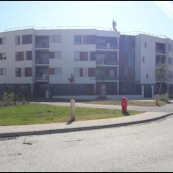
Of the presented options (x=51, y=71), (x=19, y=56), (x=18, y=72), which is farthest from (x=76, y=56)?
(x=18, y=72)

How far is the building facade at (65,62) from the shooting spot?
70500mm

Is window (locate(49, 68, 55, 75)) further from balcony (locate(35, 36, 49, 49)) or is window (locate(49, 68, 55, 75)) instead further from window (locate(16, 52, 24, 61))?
window (locate(16, 52, 24, 61))

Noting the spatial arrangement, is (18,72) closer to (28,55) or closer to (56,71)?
(28,55)

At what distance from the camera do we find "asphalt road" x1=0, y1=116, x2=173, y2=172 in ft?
29.1

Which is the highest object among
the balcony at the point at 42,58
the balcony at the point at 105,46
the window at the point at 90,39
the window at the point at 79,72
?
the window at the point at 90,39

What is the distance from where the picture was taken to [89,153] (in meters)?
10.8

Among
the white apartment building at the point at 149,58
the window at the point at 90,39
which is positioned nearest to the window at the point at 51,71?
the window at the point at 90,39

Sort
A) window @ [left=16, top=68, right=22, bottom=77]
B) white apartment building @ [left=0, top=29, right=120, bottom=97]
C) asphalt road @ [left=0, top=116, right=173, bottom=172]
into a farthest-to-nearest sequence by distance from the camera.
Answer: window @ [left=16, top=68, right=22, bottom=77] → white apartment building @ [left=0, top=29, right=120, bottom=97] → asphalt road @ [left=0, top=116, right=173, bottom=172]

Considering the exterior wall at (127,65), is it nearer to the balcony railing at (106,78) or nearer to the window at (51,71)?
the balcony railing at (106,78)

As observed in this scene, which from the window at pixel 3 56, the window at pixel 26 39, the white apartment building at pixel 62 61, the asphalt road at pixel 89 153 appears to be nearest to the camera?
the asphalt road at pixel 89 153

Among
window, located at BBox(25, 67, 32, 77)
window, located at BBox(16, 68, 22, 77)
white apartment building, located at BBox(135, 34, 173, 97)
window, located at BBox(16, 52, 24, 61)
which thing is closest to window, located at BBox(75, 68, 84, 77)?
window, located at BBox(25, 67, 32, 77)

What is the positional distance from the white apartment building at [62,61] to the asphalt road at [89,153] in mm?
55255

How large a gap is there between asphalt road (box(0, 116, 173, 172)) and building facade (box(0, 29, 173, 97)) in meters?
53.8

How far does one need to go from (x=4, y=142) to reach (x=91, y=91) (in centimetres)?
5789
